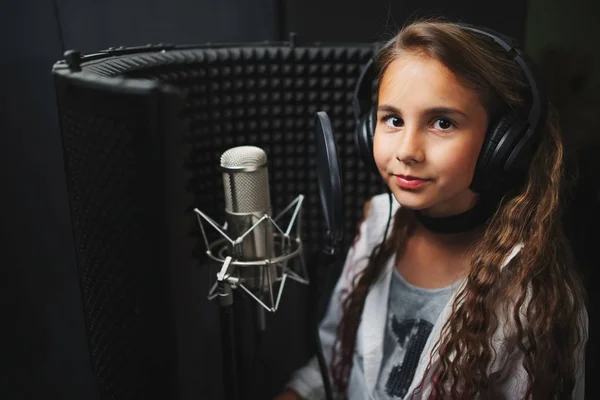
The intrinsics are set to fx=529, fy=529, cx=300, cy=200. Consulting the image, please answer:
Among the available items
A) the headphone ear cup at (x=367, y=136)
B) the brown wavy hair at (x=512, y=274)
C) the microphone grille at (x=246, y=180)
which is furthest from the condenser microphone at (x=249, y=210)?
the brown wavy hair at (x=512, y=274)

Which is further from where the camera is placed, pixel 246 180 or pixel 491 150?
pixel 246 180

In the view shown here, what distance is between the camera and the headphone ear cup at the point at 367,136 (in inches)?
34.0

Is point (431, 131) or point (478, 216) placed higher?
point (431, 131)

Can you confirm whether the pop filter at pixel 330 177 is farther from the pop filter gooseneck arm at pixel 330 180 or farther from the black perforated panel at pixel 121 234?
the black perforated panel at pixel 121 234

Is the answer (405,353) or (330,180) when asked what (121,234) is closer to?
(330,180)

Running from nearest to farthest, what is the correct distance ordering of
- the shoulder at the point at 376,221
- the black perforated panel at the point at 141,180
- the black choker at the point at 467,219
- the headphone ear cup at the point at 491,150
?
the black perforated panel at the point at 141,180 → the headphone ear cup at the point at 491,150 → the black choker at the point at 467,219 → the shoulder at the point at 376,221

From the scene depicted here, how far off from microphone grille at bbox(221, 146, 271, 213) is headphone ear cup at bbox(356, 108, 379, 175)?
16 centimetres

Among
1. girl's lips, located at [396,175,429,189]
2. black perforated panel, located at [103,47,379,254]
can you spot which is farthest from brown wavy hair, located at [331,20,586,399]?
black perforated panel, located at [103,47,379,254]

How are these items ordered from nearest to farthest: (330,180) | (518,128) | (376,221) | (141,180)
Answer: (141,180), (518,128), (330,180), (376,221)

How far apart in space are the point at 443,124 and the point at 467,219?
0.56 ft

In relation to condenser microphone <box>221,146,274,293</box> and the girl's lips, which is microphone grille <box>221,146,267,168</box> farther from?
the girl's lips

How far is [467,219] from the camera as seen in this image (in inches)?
33.2

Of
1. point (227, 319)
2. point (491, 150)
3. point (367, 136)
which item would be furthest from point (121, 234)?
point (491, 150)

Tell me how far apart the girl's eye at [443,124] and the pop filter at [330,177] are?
15cm
